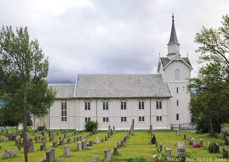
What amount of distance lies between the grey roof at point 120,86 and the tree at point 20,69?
12291 millimetres

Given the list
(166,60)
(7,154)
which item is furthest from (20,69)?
(166,60)

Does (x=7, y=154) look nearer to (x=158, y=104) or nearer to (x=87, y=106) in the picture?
(x=87, y=106)

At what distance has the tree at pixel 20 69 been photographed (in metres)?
32.2

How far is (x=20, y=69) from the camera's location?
2955 centimetres

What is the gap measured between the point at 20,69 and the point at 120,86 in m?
25.3

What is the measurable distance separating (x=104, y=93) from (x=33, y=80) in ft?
55.6

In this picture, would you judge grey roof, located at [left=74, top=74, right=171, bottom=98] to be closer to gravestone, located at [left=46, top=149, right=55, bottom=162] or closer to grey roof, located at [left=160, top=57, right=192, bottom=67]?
grey roof, located at [left=160, top=57, right=192, bottom=67]

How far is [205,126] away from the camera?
122 ft

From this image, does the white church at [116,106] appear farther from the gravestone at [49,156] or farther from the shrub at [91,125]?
the gravestone at [49,156]

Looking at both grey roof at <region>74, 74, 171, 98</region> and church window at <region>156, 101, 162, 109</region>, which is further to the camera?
church window at <region>156, 101, 162, 109</region>

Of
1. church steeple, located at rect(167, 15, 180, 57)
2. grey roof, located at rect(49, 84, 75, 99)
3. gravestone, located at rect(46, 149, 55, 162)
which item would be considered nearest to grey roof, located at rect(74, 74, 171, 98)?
grey roof, located at rect(49, 84, 75, 99)

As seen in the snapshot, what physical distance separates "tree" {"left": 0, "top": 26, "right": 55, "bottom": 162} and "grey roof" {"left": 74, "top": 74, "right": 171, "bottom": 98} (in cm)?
1229

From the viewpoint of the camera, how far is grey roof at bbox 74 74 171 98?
49969 millimetres

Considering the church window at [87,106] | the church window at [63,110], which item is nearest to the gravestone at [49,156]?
the church window at [87,106]
